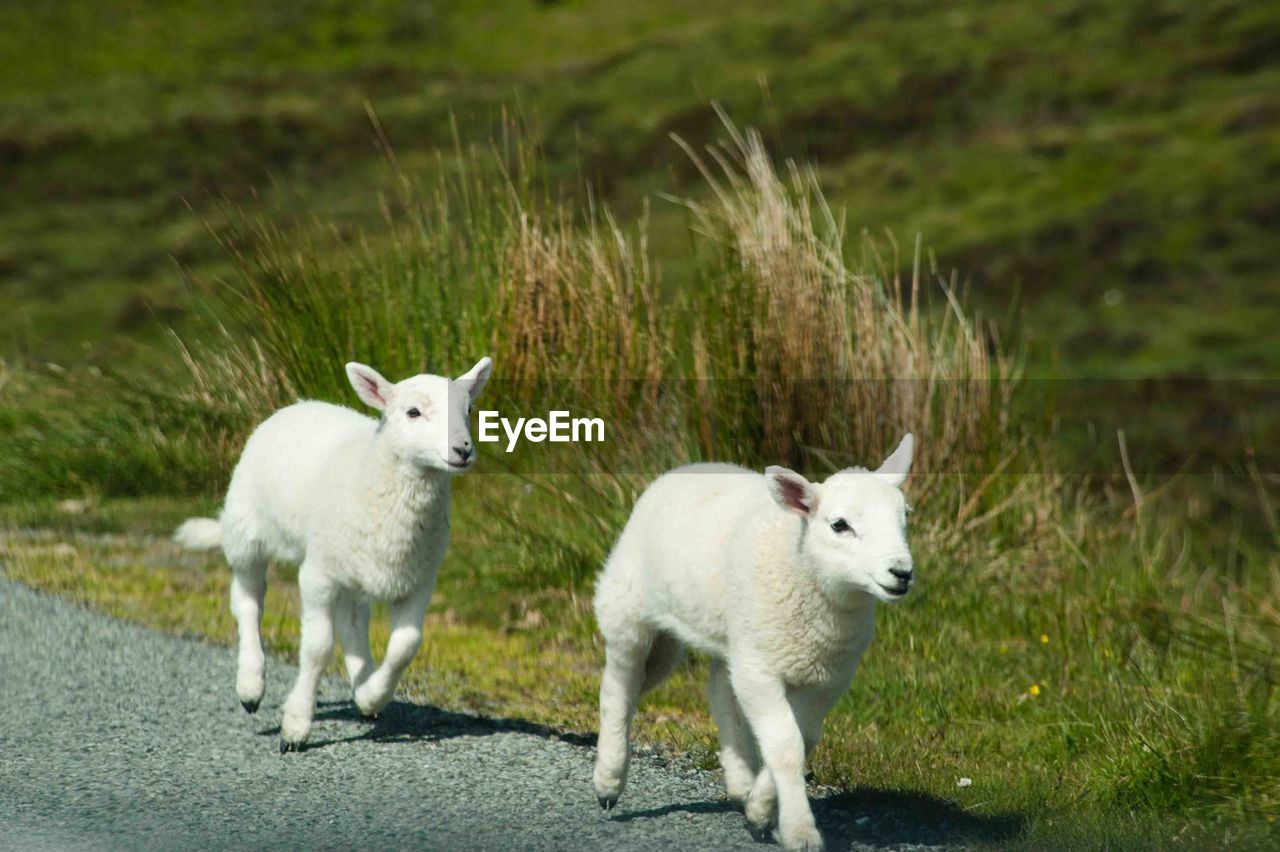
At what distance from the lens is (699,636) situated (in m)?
Answer: 5.48

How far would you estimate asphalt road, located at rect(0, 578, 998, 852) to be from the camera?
5258 mm

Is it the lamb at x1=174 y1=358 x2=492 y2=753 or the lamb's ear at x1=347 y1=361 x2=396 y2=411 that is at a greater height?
the lamb's ear at x1=347 y1=361 x2=396 y2=411

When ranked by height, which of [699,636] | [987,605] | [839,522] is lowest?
[987,605]

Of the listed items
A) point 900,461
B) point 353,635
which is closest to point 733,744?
point 900,461

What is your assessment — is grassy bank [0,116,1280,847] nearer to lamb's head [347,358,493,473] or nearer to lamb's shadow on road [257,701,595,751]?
lamb's shadow on road [257,701,595,751]

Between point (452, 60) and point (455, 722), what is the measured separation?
173 ft

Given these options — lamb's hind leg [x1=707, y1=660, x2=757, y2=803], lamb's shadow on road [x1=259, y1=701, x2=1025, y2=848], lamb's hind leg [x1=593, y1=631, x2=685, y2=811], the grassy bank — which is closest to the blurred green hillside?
the grassy bank

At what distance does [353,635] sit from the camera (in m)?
6.68

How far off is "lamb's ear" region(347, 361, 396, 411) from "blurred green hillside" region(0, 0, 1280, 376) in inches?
980

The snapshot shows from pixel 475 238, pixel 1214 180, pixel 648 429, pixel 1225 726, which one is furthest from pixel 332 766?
pixel 1214 180

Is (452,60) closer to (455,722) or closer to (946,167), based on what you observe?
(946,167)

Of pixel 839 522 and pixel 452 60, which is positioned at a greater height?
pixel 452 60

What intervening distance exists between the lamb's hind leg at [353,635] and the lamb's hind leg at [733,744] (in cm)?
164

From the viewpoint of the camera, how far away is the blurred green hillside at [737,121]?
1467 inches
